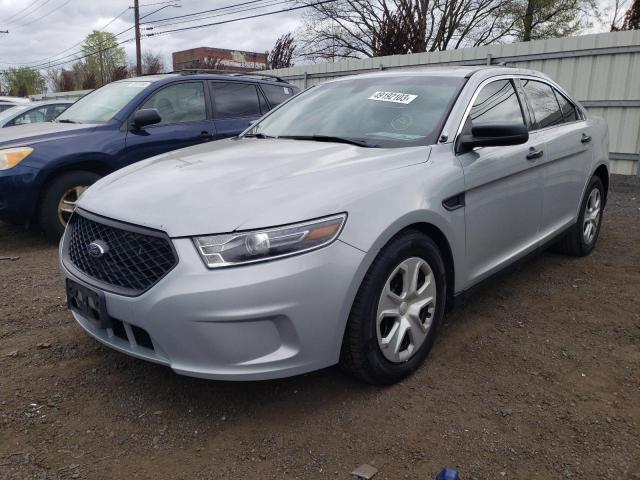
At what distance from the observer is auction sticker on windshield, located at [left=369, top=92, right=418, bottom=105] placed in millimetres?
3254

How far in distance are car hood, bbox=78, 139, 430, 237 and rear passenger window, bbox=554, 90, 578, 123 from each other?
2080 mm

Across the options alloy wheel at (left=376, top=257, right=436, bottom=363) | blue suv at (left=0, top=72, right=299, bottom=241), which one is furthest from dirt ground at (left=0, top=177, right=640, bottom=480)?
blue suv at (left=0, top=72, right=299, bottom=241)

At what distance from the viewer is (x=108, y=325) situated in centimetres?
232

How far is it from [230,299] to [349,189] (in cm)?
72

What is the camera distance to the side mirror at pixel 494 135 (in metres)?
2.80

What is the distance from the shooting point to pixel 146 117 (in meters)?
5.27

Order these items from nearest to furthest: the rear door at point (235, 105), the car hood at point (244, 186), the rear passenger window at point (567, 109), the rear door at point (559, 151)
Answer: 1. the car hood at point (244, 186)
2. the rear door at point (559, 151)
3. the rear passenger window at point (567, 109)
4. the rear door at point (235, 105)

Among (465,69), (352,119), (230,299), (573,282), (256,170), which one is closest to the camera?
(230,299)

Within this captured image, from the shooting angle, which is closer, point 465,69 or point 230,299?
point 230,299

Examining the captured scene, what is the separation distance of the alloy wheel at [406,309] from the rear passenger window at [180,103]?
414 cm

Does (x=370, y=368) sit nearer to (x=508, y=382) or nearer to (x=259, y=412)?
(x=259, y=412)

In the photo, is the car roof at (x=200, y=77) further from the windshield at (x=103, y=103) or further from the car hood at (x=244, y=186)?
the car hood at (x=244, y=186)

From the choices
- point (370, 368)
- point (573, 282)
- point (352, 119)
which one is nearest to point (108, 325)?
point (370, 368)

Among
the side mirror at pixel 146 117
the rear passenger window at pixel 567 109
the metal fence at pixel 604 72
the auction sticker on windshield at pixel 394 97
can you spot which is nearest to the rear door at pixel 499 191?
the auction sticker on windshield at pixel 394 97
